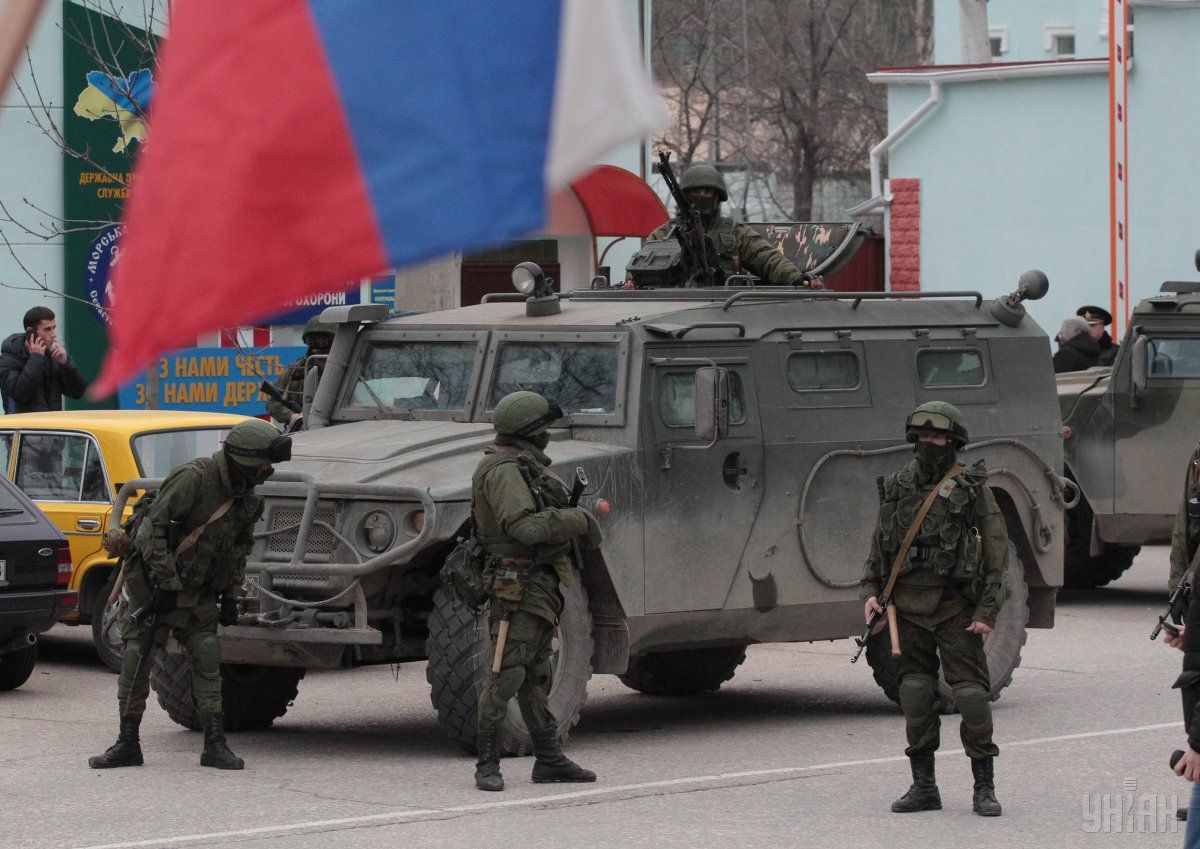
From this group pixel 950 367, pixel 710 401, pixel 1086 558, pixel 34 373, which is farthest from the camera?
pixel 1086 558

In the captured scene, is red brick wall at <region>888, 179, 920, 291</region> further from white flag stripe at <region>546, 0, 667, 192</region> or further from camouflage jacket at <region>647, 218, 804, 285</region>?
white flag stripe at <region>546, 0, 667, 192</region>

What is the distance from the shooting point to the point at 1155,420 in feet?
53.2

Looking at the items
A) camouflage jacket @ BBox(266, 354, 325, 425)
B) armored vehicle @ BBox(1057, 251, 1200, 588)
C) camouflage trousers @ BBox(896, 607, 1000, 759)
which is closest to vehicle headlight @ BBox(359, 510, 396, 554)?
camouflage trousers @ BBox(896, 607, 1000, 759)

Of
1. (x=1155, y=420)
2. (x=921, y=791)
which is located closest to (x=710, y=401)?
(x=921, y=791)

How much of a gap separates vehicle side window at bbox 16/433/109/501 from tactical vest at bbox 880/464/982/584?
5.36 metres

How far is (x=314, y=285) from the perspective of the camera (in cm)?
362

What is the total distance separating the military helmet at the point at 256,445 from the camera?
9.51 metres

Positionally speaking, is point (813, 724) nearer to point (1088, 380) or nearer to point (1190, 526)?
point (1190, 526)

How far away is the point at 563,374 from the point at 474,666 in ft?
6.14

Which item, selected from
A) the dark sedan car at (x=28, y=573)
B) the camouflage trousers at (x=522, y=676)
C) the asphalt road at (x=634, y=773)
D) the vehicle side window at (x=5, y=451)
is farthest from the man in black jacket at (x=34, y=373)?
the camouflage trousers at (x=522, y=676)

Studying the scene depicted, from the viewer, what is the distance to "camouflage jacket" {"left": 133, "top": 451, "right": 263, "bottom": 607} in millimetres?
9625

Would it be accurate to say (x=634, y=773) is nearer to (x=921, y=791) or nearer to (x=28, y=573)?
(x=921, y=791)

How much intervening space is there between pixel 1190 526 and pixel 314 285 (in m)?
6.32

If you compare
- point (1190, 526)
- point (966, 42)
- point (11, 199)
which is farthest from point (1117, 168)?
point (1190, 526)
